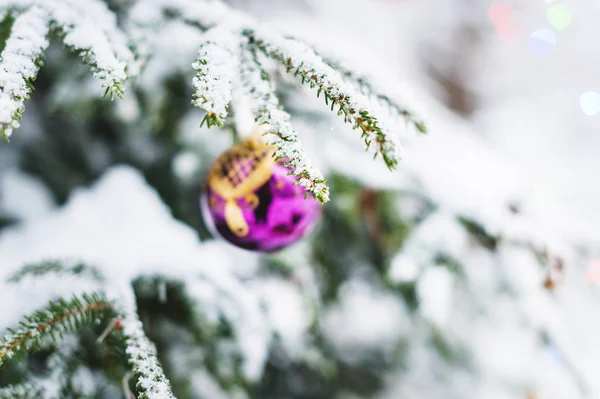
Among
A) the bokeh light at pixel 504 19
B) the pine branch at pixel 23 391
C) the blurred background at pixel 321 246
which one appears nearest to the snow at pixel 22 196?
the blurred background at pixel 321 246

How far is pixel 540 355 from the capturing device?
1611mm

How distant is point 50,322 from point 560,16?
12.3 feet

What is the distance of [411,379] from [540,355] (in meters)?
0.75

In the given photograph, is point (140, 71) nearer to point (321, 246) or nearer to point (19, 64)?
point (19, 64)

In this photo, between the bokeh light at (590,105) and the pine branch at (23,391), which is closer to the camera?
the pine branch at (23,391)

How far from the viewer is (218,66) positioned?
0.63 m

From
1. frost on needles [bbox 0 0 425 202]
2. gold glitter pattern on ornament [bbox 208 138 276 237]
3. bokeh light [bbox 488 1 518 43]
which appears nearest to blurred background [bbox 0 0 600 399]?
frost on needles [bbox 0 0 425 202]

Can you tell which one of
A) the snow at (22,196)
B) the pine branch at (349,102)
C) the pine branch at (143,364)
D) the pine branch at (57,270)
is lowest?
the pine branch at (143,364)

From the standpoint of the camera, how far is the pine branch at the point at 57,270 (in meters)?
0.91

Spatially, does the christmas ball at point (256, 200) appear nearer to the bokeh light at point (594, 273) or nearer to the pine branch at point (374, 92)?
the pine branch at point (374, 92)

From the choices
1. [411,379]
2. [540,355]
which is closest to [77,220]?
[540,355]

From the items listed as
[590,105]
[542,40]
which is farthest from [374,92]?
[542,40]

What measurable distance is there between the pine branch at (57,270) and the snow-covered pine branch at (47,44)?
39 centimetres

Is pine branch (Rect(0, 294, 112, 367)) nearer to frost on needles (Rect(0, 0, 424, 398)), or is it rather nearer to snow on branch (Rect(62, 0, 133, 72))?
frost on needles (Rect(0, 0, 424, 398))
